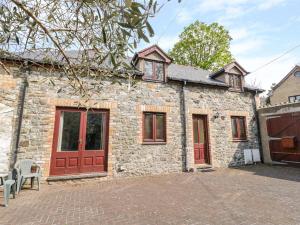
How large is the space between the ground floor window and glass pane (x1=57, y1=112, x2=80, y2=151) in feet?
9.34

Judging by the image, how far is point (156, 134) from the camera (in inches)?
326

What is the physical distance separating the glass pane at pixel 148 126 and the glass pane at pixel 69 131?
2.87 m

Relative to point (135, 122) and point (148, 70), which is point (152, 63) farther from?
point (135, 122)

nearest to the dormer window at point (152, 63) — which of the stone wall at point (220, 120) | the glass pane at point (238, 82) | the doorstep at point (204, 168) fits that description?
the stone wall at point (220, 120)

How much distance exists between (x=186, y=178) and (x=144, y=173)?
177 cm

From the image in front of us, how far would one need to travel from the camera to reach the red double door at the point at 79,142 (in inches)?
258

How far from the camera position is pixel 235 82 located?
1076 cm

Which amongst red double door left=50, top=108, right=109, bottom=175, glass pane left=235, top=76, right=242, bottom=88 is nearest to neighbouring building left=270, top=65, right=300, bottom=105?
glass pane left=235, top=76, right=242, bottom=88

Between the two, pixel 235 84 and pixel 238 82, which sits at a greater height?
pixel 238 82

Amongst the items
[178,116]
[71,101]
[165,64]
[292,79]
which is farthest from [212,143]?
[292,79]

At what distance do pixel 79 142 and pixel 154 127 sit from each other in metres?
3.28

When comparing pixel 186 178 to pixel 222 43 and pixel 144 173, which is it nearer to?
pixel 144 173

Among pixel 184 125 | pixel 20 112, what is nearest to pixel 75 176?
pixel 20 112

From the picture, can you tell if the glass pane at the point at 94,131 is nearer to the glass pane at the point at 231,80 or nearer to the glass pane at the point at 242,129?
Answer: the glass pane at the point at 231,80
